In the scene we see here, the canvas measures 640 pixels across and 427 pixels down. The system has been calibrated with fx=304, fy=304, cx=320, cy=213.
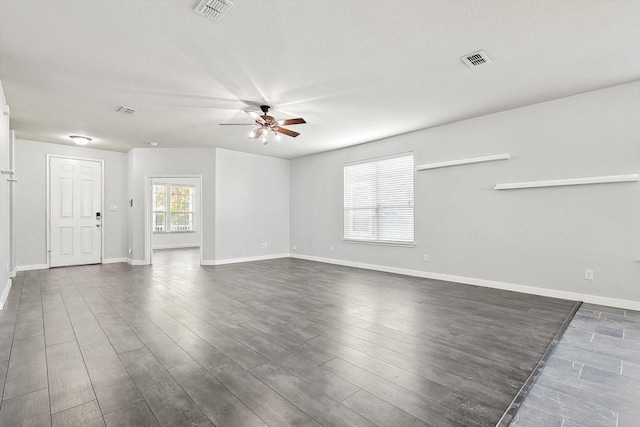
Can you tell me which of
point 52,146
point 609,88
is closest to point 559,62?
point 609,88

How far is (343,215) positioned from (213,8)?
16.7ft

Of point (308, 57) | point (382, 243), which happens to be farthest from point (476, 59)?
point (382, 243)

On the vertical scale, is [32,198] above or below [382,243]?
above

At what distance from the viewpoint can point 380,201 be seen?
20.4 ft

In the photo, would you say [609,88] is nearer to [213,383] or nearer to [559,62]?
[559,62]

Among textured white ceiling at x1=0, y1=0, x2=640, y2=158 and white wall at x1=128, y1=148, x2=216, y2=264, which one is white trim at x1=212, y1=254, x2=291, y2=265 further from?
textured white ceiling at x1=0, y1=0, x2=640, y2=158

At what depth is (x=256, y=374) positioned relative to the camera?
210 centimetres

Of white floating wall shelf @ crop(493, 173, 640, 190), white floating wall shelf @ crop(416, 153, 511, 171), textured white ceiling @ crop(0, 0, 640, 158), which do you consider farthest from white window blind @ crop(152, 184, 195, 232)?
white floating wall shelf @ crop(493, 173, 640, 190)

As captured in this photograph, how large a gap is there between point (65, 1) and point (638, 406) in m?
4.63

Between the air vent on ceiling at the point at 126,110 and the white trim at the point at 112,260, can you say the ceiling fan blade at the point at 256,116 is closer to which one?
the air vent on ceiling at the point at 126,110

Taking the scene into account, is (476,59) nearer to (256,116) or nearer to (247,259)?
(256,116)

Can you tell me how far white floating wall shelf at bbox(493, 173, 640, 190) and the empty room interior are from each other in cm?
2

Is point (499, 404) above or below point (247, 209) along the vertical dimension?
below

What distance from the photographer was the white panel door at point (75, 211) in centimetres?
654
